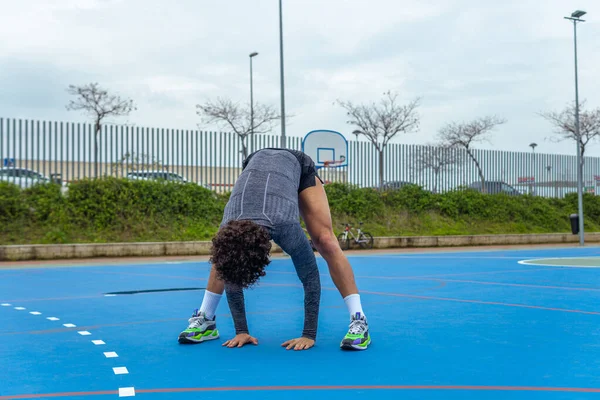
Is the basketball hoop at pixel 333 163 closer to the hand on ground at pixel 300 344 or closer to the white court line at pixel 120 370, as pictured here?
the hand on ground at pixel 300 344

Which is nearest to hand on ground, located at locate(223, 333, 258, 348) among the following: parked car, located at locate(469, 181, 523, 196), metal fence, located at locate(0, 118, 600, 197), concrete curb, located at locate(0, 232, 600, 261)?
concrete curb, located at locate(0, 232, 600, 261)

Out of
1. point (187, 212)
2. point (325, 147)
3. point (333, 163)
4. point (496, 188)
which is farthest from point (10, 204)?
point (496, 188)

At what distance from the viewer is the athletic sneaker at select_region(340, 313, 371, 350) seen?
478cm

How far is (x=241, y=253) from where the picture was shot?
13.5 ft

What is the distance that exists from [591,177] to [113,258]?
21029 millimetres

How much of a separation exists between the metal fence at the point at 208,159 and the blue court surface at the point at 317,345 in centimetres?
906

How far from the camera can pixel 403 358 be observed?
4539 millimetres

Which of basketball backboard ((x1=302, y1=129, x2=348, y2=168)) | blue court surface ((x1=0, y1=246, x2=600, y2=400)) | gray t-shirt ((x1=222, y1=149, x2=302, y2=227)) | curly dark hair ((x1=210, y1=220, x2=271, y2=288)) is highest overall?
basketball backboard ((x1=302, y1=129, x2=348, y2=168))

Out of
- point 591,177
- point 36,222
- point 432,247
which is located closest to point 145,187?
point 36,222

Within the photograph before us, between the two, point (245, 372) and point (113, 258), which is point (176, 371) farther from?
point (113, 258)

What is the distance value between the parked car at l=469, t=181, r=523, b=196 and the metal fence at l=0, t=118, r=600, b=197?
0.04 meters

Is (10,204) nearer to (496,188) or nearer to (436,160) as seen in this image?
(436,160)

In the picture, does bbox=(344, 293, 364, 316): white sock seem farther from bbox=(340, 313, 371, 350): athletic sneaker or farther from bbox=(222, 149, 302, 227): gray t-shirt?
bbox=(222, 149, 302, 227): gray t-shirt

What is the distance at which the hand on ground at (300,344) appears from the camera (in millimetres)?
4844
